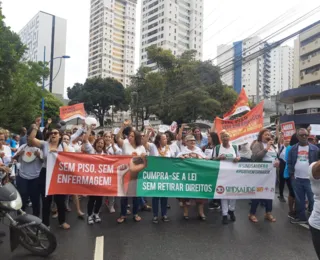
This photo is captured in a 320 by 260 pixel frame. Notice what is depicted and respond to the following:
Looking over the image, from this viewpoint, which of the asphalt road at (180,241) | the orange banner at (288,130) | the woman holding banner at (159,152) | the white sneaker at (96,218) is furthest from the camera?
the orange banner at (288,130)

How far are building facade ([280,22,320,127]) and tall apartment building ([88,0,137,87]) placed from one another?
93917 millimetres

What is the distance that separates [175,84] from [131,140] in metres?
33.4

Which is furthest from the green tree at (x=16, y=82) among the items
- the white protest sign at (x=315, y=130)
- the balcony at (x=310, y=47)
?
the balcony at (x=310, y=47)

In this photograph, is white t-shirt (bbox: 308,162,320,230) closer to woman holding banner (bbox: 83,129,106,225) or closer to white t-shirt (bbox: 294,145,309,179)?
white t-shirt (bbox: 294,145,309,179)

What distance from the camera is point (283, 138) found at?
352 inches

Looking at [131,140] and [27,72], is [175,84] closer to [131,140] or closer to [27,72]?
[27,72]

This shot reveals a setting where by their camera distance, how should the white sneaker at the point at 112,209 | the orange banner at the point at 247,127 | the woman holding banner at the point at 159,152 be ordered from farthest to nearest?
the orange banner at the point at 247,127 < the white sneaker at the point at 112,209 < the woman holding banner at the point at 159,152

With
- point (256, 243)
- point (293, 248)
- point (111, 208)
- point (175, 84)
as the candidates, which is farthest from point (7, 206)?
point (175, 84)

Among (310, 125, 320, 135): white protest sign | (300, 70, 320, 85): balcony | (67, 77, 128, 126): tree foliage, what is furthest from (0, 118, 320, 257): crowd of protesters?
(67, 77, 128, 126): tree foliage

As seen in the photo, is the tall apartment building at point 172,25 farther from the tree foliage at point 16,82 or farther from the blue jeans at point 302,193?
the blue jeans at point 302,193

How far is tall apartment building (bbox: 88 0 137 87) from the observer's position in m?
137

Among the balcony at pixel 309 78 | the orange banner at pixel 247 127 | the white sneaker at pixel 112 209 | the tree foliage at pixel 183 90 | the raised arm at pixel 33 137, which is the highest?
the balcony at pixel 309 78

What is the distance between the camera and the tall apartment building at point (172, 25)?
112 meters

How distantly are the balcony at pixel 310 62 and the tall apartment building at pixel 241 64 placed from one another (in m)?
6.42
